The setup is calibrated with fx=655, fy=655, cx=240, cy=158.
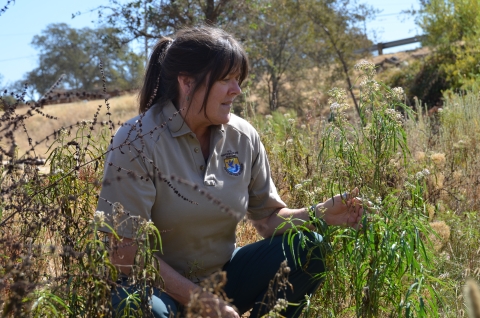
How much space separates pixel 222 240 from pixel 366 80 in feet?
3.13

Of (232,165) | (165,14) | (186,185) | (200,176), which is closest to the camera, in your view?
(186,185)

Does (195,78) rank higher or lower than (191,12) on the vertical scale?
lower

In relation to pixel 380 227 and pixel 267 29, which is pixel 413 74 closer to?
pixel 267 29

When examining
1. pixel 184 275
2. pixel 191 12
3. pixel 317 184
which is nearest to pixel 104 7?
pixel 191 12

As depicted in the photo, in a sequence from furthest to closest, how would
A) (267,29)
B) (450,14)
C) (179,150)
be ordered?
(267,29) < (450,14) < (179,150)

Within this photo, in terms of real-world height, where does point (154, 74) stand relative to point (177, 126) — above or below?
above

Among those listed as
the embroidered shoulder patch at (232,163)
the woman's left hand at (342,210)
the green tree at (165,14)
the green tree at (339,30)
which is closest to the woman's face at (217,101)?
the embroidered shoulder patch at (232,163)

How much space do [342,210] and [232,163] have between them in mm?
527

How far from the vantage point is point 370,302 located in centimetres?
254

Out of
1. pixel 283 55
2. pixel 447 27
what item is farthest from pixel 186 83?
pixel 283 55

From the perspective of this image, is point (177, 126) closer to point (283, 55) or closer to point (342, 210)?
point (342, 210)

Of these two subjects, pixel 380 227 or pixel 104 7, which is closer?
pixel 380 227

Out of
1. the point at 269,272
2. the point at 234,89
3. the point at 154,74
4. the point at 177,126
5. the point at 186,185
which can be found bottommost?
the point at 269,272

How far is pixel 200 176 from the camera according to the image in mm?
2785
